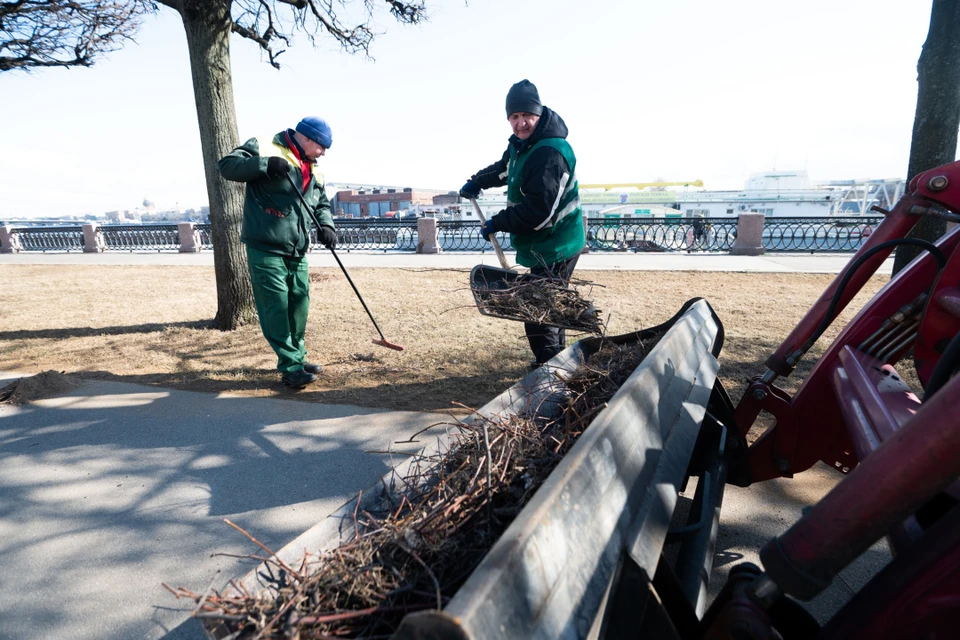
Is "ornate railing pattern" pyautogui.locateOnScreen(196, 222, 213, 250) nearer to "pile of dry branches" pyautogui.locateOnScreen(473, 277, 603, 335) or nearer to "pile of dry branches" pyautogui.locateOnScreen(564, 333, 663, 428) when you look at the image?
"pile of dry branches" pyautogui.locateOnScreen(473, 277, 603, 335)

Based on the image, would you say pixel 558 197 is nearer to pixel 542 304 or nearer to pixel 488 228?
pixel 488 228

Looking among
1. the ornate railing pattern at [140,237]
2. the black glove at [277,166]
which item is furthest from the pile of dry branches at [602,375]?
the ornate railing pattern at [140,237]

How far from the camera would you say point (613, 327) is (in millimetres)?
6355

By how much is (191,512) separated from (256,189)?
2629 millimetres

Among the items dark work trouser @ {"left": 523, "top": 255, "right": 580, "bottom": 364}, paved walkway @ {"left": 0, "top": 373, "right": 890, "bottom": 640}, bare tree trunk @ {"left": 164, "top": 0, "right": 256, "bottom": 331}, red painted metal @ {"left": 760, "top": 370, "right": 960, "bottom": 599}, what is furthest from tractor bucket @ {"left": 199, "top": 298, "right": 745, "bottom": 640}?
bare tree trunk @ {"left": 164, "top": 0, "right": 256, "bottom": 331}

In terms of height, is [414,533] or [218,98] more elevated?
[218,98]

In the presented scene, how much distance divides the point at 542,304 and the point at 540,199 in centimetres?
72

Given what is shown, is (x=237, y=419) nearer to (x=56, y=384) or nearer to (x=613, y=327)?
(x=56, y=384)

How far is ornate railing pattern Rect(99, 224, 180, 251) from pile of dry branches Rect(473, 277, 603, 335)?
21.4 m

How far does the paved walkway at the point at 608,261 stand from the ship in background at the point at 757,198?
17535 millimetres

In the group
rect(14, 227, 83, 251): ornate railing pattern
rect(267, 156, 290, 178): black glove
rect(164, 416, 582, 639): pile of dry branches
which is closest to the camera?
rect(164, 416, 582, 639): pile of dry branches

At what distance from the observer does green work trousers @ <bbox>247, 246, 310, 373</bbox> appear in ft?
14.3

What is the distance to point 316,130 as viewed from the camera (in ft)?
14.2

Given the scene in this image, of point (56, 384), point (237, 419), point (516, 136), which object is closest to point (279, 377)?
point (237, 419)
